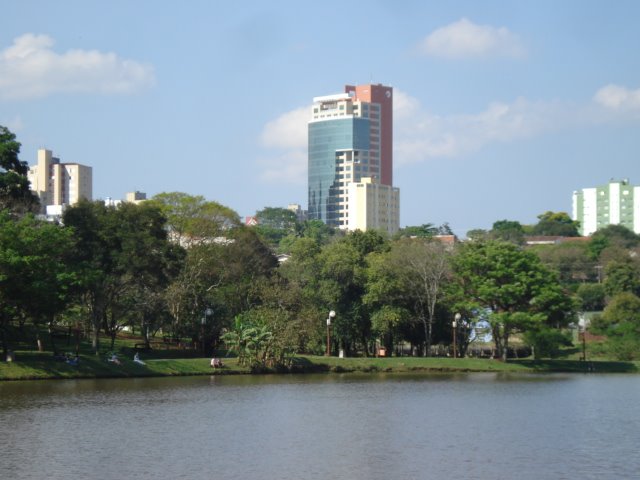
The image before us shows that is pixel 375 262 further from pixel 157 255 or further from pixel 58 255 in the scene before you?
pixel 58 255

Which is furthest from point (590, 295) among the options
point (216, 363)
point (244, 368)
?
point (216, 363)

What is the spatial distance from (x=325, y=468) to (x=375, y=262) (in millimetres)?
38877

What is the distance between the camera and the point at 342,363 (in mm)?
57281

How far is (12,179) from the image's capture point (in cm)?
5566

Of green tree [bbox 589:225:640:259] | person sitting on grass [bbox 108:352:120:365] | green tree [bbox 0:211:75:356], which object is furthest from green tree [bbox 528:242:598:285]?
green tree [bbox 0:211:75:356]

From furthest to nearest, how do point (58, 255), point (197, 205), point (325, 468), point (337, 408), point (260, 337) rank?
point (197, 205), point (260, 337), point (58, 255), point (337, 408), point (325, 468)

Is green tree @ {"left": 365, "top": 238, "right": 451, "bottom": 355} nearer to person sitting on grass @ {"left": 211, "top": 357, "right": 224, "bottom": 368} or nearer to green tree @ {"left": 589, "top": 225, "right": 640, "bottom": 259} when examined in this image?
person sitting on grass @ {"left": 211, "top": 357, "right": 224, "bottom": 368}

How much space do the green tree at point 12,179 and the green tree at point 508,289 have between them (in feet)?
91.1

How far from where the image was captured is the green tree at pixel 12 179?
55.6 metres

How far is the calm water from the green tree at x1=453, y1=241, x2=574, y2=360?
13.5 meters

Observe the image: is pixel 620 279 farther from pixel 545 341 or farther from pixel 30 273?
pixel 30 273

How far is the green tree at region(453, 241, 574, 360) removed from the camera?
60.8m

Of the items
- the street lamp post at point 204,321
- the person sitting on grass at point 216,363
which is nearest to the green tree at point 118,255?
the street lamp post at point 204,321

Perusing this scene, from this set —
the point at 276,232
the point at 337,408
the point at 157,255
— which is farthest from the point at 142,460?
the point at 276,232
